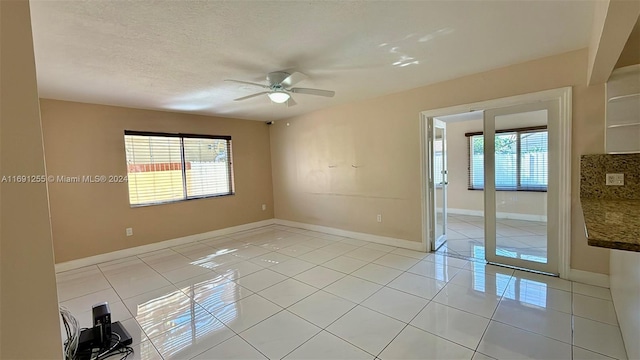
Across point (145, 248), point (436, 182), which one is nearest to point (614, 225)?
point (436, 182)

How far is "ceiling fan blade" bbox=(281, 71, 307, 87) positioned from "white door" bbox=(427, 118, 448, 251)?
2.05 metres

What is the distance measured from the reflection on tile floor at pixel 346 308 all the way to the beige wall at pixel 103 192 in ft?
1.59

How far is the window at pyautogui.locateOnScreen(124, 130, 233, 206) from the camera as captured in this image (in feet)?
14.8

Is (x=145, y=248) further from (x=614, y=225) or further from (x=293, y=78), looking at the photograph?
(x=614, y=225)

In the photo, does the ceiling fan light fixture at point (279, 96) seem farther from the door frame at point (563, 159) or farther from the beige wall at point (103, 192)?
the beige wall at point (103, 192)

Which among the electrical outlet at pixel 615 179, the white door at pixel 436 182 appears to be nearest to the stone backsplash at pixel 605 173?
the electrical outlet at pixel 615 179

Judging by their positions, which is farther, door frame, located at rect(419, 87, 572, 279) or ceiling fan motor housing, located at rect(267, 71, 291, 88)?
ceiling fan motor housing, located at rect(267, 71, 291, 88)

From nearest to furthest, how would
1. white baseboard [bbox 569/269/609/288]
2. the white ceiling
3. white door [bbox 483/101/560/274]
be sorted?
the white ceiling → white baseboard [bbox 569/269/609/288] → white door [bbox 483/101/560/274]

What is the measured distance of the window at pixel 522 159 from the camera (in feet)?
10.0

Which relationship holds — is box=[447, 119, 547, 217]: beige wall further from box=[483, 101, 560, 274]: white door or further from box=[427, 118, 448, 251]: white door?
box=[483, 101, 560, 274]: white door

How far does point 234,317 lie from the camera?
2438mm

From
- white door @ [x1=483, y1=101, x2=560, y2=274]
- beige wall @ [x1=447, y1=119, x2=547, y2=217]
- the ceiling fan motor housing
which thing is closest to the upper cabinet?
white door @ [x1=483, y1=101, x2=560, y2=274]

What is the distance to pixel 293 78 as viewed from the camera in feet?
9.20

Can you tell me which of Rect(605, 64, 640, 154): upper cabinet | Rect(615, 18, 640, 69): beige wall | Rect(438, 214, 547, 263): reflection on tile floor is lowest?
Rect(438, 214, 547, 263): reflection on tile floor
